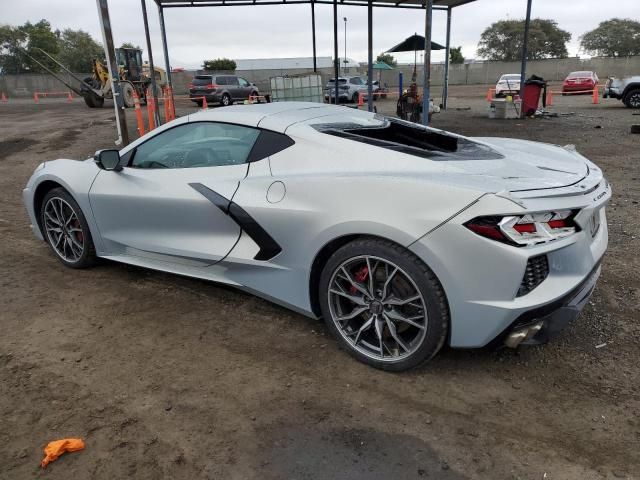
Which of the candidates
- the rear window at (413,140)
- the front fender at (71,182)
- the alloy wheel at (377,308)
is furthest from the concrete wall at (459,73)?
the alloy wheel at (377,308)

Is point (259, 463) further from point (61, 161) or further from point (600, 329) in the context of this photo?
point (61, 161)

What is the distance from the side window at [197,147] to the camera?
322cm

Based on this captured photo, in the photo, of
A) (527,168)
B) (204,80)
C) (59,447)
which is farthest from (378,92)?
(59,447)

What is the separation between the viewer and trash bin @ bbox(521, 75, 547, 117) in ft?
50.4

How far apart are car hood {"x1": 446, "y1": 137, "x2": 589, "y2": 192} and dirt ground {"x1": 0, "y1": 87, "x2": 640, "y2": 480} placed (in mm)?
998


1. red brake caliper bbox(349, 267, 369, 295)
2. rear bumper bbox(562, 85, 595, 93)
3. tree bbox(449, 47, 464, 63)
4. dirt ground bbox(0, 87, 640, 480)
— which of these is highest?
tree bbox(449, 47, 464, 63)

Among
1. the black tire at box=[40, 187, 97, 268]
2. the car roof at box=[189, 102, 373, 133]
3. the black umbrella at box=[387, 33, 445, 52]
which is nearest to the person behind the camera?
the car roof at box=[189, 102, 373, 133]

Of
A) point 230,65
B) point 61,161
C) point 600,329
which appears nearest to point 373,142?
point 600,329

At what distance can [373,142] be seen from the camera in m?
2.84

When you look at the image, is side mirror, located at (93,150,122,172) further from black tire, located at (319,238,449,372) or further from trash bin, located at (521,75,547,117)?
trash bin, located at (521,75,547,117)

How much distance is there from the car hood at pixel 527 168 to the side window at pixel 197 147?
1342 millimetres

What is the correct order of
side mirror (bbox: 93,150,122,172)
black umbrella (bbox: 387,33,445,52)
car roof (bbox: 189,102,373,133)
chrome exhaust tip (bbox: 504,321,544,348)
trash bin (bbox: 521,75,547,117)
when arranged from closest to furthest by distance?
chrome exhaust tip (bbox: 504,321,544,348), car roof (bbox: 189,102,373,133), side mirror (bbox: 93,150,122,172), trash bin (bbox: 521,75,547,117), black umbrella (bbox: 387,33,445,52)

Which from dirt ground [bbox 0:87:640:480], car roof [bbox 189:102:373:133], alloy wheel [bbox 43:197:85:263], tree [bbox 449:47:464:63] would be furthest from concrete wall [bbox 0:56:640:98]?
dirt ground [bbox 0:87:640:480]

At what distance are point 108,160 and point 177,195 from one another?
748 millimetres
